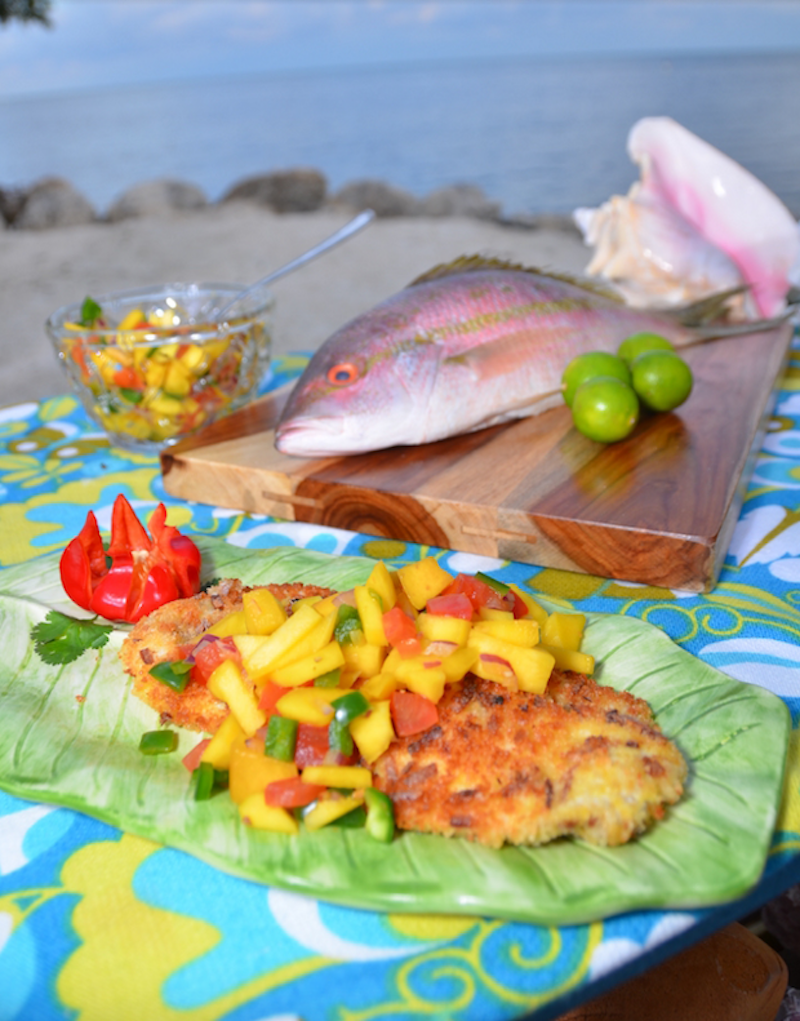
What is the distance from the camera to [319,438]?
2211mm

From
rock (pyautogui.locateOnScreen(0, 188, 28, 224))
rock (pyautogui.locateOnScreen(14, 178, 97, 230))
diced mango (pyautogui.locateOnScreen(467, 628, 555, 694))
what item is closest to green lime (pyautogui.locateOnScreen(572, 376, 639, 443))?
diced mango (pyautogui.locateOnScreen(467, 628, 555, 694))

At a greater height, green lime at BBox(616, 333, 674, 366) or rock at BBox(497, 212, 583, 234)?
green lime at BBox(616, 333, 674, 366)

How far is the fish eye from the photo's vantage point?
228cm

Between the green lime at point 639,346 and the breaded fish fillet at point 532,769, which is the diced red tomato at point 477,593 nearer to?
the breaded fish fillet at point 532,769

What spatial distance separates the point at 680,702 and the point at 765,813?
0.79 feet

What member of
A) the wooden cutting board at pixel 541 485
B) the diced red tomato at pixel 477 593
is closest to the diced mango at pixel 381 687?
the diced red tomato at pixel 477 593

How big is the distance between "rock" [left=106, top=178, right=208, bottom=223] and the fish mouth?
43.7 ft

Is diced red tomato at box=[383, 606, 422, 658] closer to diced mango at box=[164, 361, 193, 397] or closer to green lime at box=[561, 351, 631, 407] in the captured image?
green lime at box=[561, 351, 631, 407]

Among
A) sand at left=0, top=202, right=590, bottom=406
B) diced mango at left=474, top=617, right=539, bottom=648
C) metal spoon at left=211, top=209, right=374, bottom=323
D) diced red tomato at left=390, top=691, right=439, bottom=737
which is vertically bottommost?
sand at left=0, top=202, right=590, bottom=406

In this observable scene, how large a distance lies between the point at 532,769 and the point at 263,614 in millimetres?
479

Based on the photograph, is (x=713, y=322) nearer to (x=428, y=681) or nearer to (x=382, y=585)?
(x=382, y=585)

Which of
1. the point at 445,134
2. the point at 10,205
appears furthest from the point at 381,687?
the point at 445,134

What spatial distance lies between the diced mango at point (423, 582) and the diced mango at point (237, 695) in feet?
1.01

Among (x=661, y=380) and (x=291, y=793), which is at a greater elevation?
(x=661, y=380)
